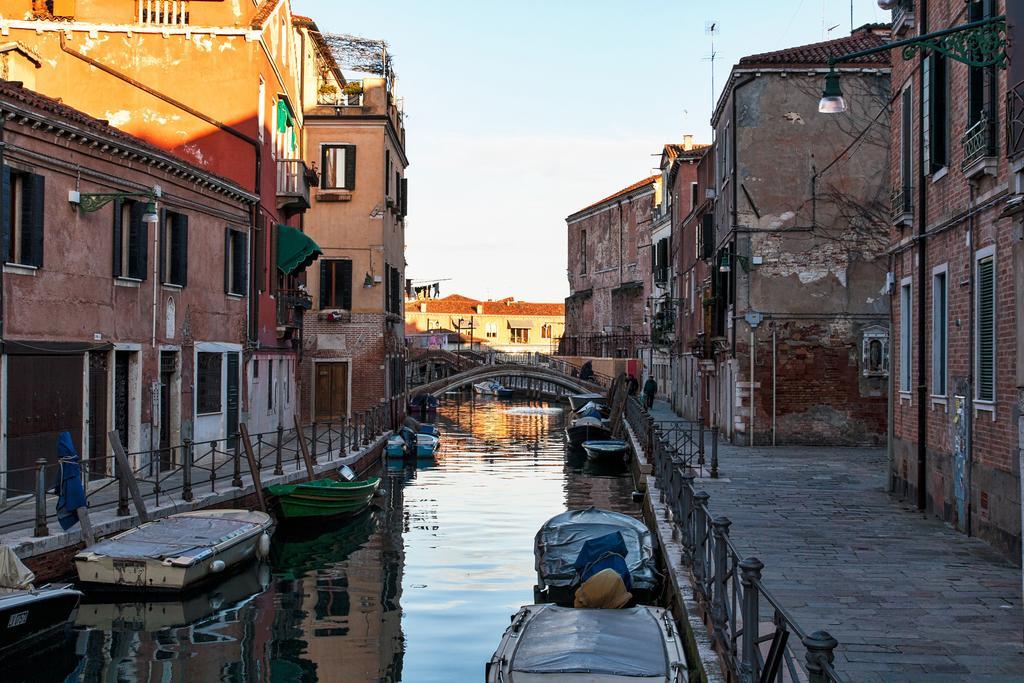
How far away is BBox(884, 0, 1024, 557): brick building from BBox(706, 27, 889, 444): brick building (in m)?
9.53

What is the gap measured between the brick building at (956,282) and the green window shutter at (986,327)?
0.06 feet

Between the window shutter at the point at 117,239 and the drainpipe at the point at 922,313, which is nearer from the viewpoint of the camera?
the drainpipe at the point at 922,313

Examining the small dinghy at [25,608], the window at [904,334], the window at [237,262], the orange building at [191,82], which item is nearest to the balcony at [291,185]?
the orange building at [191,82]

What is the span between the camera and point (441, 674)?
36.9 ft

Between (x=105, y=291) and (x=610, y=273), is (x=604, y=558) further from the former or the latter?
(x=610, y=273)

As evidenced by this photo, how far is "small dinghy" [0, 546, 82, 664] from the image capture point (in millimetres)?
10688

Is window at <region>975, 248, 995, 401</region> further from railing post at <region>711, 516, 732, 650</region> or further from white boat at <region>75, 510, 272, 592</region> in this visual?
white boat at <region>75, 510, 272, 592</region>

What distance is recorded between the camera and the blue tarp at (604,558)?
1155cm

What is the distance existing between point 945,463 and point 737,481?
555 centimetres

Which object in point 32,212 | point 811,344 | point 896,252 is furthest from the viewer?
point 811,344

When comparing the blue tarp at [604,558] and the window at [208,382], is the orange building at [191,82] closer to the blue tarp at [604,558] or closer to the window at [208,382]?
the window at [208,382]

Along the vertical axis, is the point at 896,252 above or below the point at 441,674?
above

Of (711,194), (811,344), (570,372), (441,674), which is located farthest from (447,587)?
(570,372)

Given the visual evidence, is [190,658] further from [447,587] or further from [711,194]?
[711,194]
